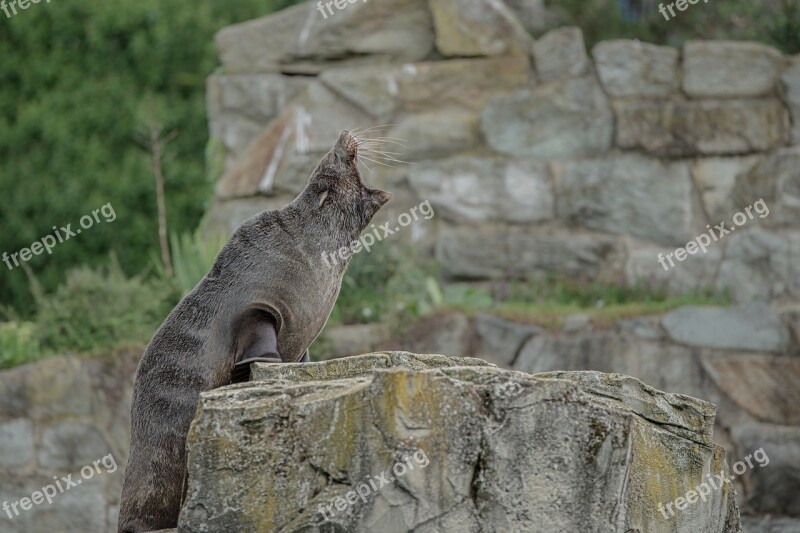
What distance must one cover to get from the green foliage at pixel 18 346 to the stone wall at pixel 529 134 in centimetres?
208

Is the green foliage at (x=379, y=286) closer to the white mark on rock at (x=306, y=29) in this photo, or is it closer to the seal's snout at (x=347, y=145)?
the white mark on rock at (x=306, y=29)

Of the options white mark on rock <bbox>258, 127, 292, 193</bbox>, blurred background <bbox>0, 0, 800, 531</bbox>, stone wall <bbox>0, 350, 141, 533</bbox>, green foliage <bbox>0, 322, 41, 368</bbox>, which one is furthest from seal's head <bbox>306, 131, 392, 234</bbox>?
white mark on rock <bbox>258, 127, 292, 193</bbox>

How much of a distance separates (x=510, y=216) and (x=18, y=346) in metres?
4.25

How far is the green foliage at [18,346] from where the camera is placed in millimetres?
9656

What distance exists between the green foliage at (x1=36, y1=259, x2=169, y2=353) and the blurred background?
21 millimetres

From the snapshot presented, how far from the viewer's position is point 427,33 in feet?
37.9

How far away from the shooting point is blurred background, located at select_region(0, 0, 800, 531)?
9328mm

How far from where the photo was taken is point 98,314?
10.1m

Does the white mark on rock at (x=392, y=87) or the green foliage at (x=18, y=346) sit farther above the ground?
the white mark on rock at (x=392, y=87)

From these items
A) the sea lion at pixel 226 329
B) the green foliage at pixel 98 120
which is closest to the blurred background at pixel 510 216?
the green foliage at pixel 98 120

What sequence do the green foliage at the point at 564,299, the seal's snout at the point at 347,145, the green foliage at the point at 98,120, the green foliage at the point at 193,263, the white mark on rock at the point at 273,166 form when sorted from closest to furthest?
the seal's snout at the point at 347,145
the green foliage at the point at 564,299
the green foliage at the point at 193,263
the white mark on rock at the point at 273,166
the green foliage at the point at 98,120

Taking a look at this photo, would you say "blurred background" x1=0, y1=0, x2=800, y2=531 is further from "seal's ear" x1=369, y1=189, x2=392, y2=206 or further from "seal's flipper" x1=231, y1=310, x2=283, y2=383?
"seal's flipper" x1=231, y1=310, x2=283, y2=383

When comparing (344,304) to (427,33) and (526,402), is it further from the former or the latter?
(526,402)

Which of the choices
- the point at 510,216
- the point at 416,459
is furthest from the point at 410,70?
the point at 416,459
